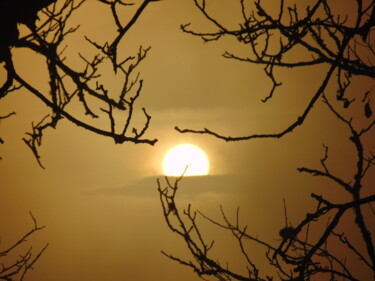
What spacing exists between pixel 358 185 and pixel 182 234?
7.69 ft

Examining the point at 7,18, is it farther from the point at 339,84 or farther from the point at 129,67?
the point at 339,84

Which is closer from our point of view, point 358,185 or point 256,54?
point 256,54

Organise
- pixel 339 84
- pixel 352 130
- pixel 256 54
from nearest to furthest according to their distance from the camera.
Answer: pixel 339 84 → pixel 256 54 → pixel 352 130

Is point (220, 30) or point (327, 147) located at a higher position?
point (327, 147)

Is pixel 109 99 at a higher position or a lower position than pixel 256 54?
lower

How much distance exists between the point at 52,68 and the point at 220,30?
145cm

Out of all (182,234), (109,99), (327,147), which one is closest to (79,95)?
(109,99)

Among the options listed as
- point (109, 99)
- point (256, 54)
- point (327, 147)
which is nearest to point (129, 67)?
point (109, 99)

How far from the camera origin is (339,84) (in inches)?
128

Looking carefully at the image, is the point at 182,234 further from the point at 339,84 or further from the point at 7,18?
the point at 7,18

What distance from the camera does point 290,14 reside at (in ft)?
12.5

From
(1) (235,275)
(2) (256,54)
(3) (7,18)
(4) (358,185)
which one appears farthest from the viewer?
(4) (358,185)

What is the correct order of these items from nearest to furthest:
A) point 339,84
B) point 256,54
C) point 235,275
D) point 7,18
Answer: point 7,18 < point 339,84 < point 235,275 < point 256,54

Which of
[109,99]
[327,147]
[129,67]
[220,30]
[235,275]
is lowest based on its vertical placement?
[235,275]
